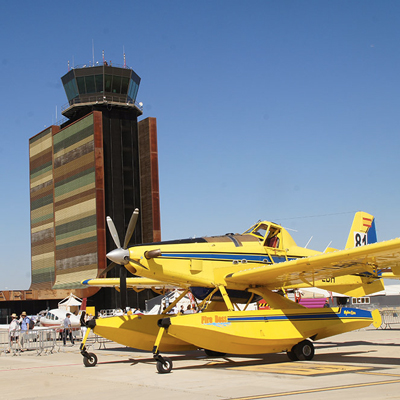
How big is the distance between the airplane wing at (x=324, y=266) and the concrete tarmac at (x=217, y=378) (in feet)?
7.39

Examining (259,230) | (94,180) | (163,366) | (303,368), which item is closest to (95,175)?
(94,180)

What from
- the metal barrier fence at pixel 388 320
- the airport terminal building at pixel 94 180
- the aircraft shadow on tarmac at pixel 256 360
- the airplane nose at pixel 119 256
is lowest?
the metal barrier fence at pixel 388 320

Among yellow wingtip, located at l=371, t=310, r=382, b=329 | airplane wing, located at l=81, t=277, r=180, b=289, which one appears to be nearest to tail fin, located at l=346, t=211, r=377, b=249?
yellow wingtip, located at l=371, t=310, r=382, b=329

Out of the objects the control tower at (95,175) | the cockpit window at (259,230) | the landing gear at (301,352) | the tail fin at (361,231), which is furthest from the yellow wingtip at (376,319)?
the control tower at (95,175)

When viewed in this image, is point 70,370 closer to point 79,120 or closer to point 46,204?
point 79,120

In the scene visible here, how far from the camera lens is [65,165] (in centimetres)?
6256

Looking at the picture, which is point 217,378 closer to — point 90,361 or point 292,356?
point 292,356

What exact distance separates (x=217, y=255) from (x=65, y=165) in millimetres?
51018

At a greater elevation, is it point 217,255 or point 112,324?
point 217,255

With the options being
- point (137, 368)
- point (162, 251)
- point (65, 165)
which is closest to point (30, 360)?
point (137, 368)

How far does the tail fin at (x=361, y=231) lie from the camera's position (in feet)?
61.3

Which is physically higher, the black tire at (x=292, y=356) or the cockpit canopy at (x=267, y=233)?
the cockpit canopy at (x=267, y=233)

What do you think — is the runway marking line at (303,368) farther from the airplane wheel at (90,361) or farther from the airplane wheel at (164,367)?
the airplane wheel at (90,361)

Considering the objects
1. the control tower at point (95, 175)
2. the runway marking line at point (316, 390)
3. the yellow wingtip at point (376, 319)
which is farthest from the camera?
the control tower at point (95, 175)
